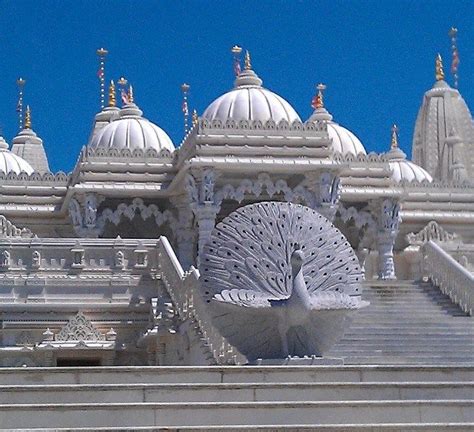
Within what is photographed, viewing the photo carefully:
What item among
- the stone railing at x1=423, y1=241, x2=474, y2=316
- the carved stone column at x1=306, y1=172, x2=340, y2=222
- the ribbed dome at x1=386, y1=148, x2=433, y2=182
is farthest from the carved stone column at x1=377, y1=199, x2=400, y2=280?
the ribbed dome at x1=386, y1=148, x2=433, y2=182

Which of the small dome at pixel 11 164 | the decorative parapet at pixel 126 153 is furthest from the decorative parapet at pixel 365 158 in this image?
the small dome at pixel 11 164

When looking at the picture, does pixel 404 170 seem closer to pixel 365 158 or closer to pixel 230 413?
pixel 365 158

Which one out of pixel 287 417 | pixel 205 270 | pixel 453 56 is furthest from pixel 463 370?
pixel 453 56

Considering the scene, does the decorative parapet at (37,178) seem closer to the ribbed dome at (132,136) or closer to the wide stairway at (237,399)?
the ribbed dome at (132,136)

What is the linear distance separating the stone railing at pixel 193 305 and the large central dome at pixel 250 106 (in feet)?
27.1

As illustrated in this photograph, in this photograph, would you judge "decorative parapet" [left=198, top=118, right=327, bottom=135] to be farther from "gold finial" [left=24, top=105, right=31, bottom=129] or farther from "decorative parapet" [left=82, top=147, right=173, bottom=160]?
"gold finial" [left=24, top=105, right=31, bottom=129]

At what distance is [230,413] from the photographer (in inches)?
499

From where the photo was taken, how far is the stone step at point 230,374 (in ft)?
44.7

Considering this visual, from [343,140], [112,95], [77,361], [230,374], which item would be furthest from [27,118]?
[230,374]

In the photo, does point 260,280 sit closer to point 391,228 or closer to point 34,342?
point 34,342

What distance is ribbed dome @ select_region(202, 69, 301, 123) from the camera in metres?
33.0

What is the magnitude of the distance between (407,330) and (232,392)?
949 cm

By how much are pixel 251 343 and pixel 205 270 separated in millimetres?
1171

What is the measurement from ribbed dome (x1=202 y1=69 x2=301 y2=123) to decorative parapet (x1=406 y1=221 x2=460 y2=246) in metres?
4.97
